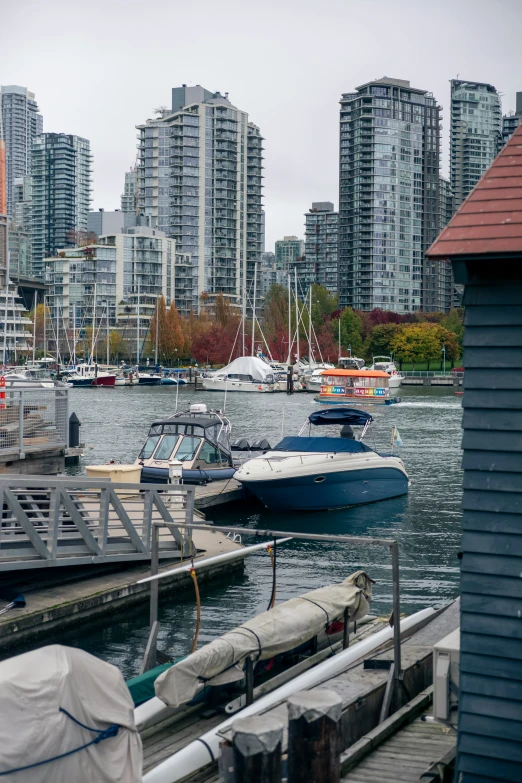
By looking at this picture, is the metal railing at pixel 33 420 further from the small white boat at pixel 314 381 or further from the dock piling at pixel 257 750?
the small white boat at pixel 314 381

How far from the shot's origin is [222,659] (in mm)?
9250

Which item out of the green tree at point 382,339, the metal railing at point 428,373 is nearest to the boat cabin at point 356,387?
the metal railing at point 428,373

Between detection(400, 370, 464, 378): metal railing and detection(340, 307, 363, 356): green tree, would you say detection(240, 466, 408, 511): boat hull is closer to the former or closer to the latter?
detection(400, 370, 464, 378): metal railing

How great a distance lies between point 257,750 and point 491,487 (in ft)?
9.27

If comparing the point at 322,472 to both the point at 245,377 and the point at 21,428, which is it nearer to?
the point at 21,428

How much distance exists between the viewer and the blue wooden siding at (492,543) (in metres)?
7.33

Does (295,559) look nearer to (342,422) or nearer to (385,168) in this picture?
(342,422)

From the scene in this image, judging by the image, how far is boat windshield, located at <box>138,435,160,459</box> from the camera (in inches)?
1133

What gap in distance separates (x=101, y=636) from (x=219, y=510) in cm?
1307

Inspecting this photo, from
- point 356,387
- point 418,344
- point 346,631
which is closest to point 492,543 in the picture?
point 346,631

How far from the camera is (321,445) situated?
2841 cm

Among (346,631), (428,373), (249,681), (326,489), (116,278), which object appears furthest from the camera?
(116,278)

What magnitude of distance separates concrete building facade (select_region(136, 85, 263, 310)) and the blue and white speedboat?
15771 cm

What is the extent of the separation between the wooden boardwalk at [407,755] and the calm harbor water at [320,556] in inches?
240
